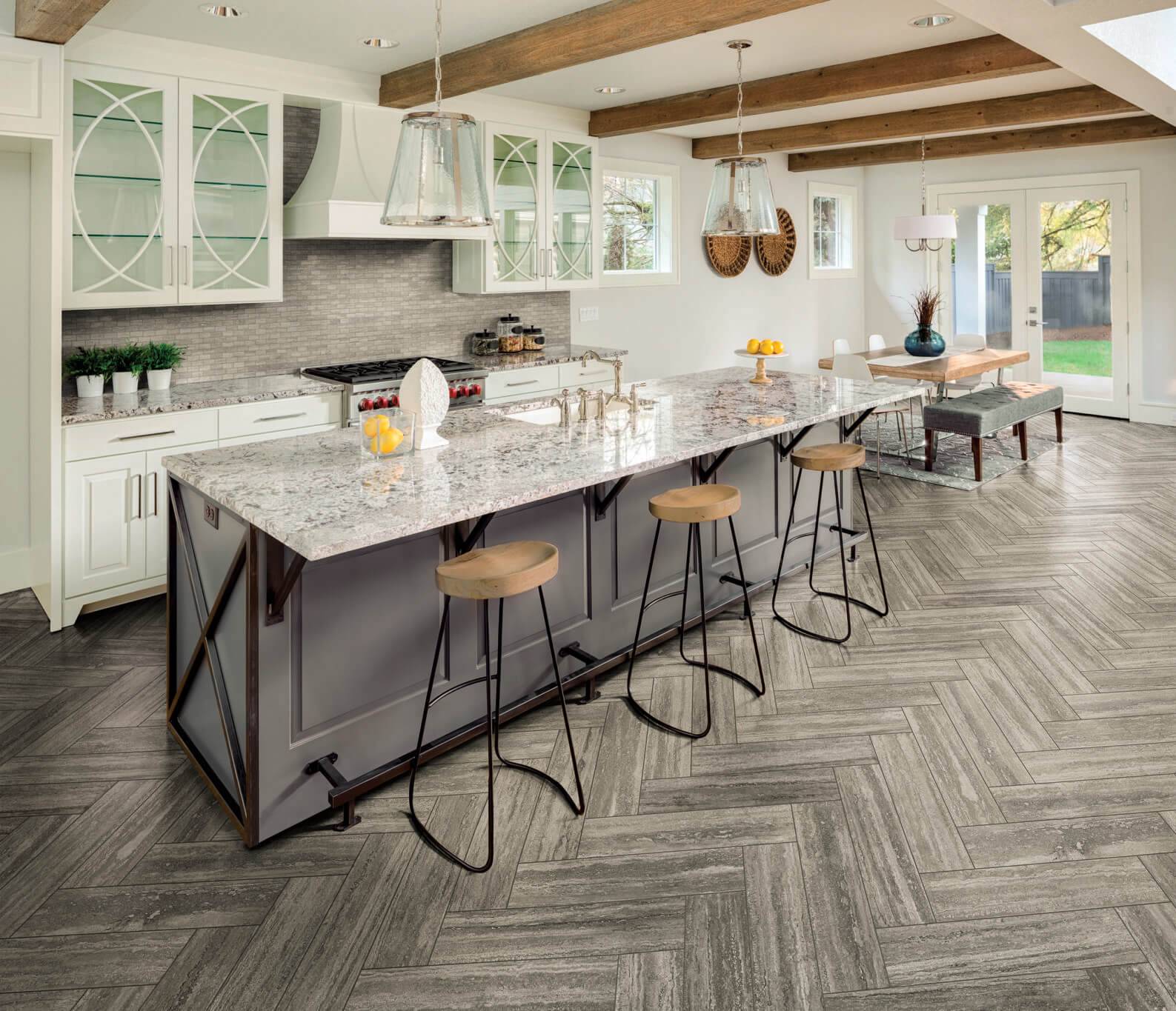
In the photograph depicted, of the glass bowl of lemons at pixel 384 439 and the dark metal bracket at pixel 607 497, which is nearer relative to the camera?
the glass bowl of lemons at pixel 384 439

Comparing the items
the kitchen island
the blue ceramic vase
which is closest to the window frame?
the blue ceramic vase

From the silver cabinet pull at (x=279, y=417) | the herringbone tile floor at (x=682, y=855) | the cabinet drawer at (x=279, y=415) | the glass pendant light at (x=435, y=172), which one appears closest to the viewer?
the herringbone tile floor at (x=682, y=855)

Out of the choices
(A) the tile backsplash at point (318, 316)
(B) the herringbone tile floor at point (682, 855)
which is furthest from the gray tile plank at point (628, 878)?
(A) the tile backsplash at point (318, 316)

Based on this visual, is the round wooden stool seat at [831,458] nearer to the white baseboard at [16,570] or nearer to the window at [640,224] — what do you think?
the window at [640,224]

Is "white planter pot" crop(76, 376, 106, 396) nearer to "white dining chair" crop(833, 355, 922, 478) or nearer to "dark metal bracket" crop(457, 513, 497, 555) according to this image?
"dark metal bracket" crop(457, 513, 497, 555)

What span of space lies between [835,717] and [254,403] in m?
3.03

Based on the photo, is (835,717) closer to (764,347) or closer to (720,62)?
(764,347)

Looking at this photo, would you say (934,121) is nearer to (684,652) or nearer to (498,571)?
(684,652)

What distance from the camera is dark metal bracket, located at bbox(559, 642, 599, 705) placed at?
3113 mm

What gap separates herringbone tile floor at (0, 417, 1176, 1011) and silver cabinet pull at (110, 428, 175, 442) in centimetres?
87

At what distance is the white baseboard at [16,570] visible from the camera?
4164 mm

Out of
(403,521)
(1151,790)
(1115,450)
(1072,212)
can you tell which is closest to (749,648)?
(1151,790)

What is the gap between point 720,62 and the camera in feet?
15.6

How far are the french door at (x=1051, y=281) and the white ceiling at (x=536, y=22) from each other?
11.4ft
